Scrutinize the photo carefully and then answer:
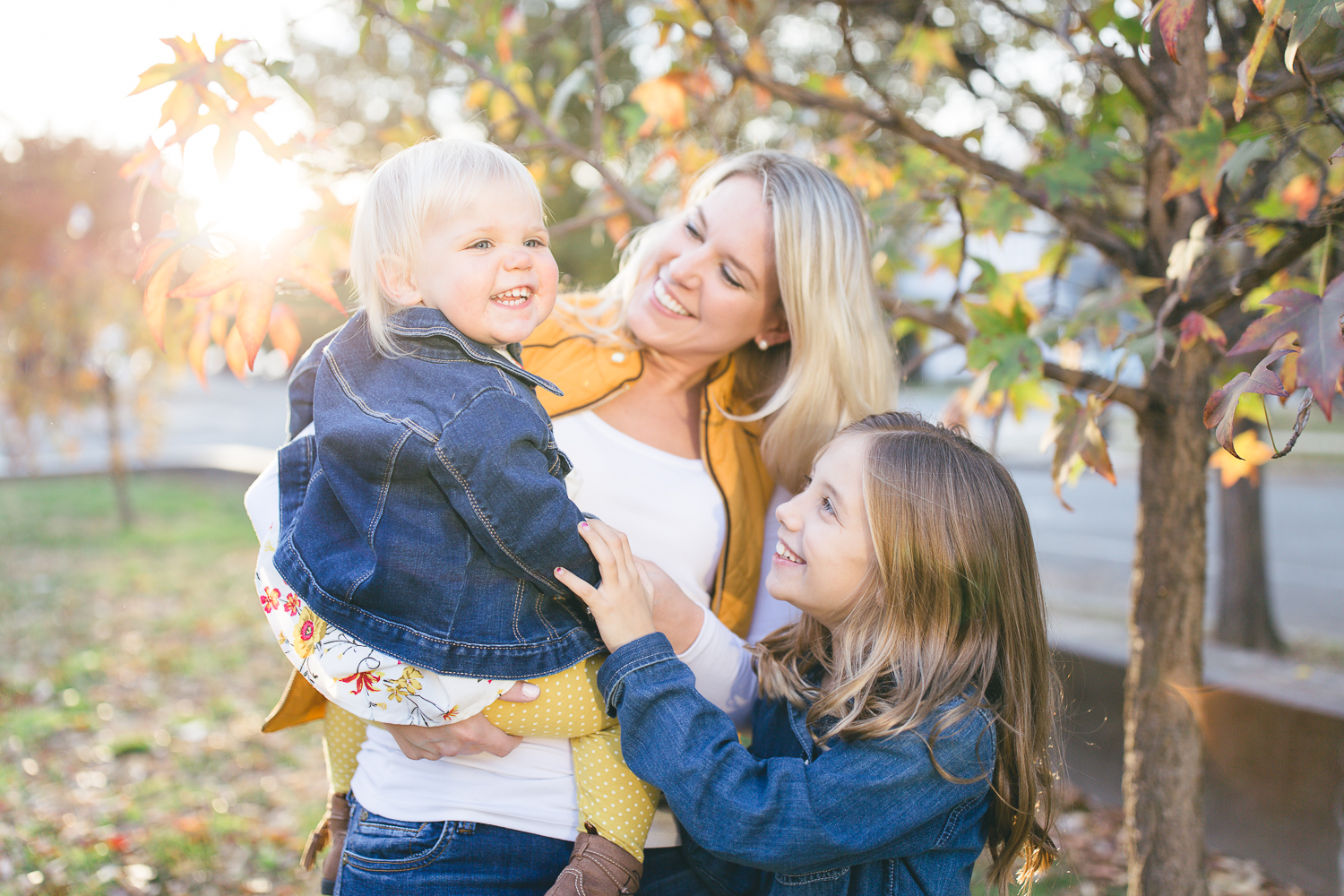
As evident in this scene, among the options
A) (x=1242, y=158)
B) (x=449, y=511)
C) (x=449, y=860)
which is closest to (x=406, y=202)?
(x=449, y=511)

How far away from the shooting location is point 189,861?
313cm

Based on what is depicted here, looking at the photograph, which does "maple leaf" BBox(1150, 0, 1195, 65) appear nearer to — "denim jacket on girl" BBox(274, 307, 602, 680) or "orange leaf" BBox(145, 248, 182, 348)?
"denim jacket on girl" BBox(274, 307, 602, 680)

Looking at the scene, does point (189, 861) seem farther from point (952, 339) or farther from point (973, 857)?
point (952, 339)

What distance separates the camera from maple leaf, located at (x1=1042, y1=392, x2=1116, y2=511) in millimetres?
1828

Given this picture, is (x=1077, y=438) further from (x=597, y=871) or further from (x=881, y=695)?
(x=597, y=871)

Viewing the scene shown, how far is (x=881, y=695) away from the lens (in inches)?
55.4

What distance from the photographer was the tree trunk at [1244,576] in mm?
4773

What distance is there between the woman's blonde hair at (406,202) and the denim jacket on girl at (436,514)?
0.07 m

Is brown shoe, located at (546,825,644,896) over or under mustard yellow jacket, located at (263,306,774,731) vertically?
under

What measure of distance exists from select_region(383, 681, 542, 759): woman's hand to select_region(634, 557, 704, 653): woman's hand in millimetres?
267

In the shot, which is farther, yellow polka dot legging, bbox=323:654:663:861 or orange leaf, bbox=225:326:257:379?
orange leaf, bbox=225:326:257:379

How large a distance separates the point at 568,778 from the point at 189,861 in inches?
92.2

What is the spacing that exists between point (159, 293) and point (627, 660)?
1133mm

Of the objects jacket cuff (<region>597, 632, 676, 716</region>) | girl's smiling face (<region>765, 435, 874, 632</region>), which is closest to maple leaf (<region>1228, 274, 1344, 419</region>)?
girl's smiling face (<region>765, 435, 874, 632</region>)
